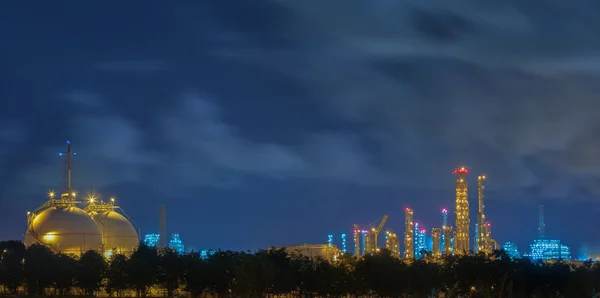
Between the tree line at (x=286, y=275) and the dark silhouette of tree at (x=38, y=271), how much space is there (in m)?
0.12

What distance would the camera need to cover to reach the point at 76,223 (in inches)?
5074

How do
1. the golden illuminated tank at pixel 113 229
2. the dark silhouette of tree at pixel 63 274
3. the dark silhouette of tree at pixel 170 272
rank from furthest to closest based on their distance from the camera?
the golden illuminated tank at pixel 113 229
the dark silhouette of tree at pixel 170 272
the dark silhouette of tree at pixel 63 274

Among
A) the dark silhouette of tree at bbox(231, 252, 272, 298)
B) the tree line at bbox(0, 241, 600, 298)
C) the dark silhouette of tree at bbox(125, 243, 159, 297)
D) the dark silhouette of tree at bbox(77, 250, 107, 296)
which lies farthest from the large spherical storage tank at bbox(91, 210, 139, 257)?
the dark silhouette of tree at bbox(231, 252, 272, 298)

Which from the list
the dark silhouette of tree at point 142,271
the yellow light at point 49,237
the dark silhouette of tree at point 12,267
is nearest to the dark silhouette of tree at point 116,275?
the dark silhouette of tree at point 142,271

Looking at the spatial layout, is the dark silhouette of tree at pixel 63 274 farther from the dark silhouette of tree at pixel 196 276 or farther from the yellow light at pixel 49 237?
the yellow light at pixel 49 237

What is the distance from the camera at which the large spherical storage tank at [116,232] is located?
453 feet

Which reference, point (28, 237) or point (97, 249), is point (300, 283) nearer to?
point (97, 249)

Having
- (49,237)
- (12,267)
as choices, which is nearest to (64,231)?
(49,237)

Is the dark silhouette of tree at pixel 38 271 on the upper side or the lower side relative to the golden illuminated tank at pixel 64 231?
lower

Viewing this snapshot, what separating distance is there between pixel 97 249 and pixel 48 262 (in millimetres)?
23347

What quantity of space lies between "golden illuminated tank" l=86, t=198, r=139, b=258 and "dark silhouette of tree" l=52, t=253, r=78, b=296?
87.6 ft

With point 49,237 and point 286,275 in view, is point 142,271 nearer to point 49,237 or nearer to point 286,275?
point 286,275

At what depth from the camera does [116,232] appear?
140 metres

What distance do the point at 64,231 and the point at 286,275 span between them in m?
47.4
